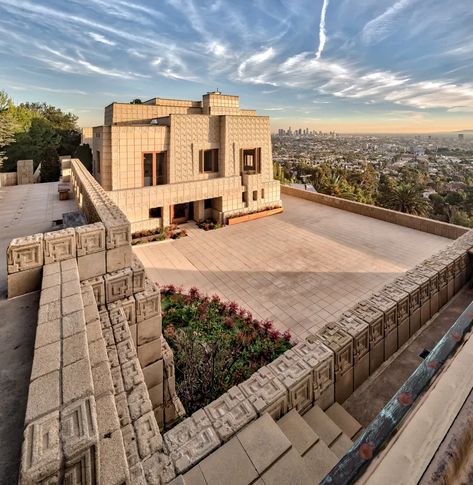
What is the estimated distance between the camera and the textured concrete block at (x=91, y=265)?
229 inches

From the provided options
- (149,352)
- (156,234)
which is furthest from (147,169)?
(149,352)

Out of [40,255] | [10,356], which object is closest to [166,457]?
[10,356]

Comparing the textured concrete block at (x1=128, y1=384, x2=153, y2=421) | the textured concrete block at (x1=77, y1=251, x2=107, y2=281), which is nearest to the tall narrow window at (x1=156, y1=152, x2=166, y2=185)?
the textured concrete block at (x1=77, y1=251, x2=107, y2=281)

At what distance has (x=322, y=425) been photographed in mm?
4125

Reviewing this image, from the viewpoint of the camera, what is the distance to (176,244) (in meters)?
16.5

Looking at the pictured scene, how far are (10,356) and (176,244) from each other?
12798mm

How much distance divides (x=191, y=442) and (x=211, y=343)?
547 cm

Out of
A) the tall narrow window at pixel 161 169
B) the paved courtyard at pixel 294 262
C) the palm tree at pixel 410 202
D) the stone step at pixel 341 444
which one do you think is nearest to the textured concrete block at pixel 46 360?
the stone step at pixel 341 444

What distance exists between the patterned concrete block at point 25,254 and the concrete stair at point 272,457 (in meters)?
4.44

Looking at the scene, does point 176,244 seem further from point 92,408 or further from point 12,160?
point 12,160

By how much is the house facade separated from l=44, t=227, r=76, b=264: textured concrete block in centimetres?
1051

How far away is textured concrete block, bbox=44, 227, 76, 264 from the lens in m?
5.48

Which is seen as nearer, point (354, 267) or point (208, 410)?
point (208, 410)

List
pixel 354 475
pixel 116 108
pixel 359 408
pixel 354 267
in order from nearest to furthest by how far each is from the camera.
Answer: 1. pixel 354 475
2. pixel 359 408
3. pixel 354 267
4. pixel 116 108
